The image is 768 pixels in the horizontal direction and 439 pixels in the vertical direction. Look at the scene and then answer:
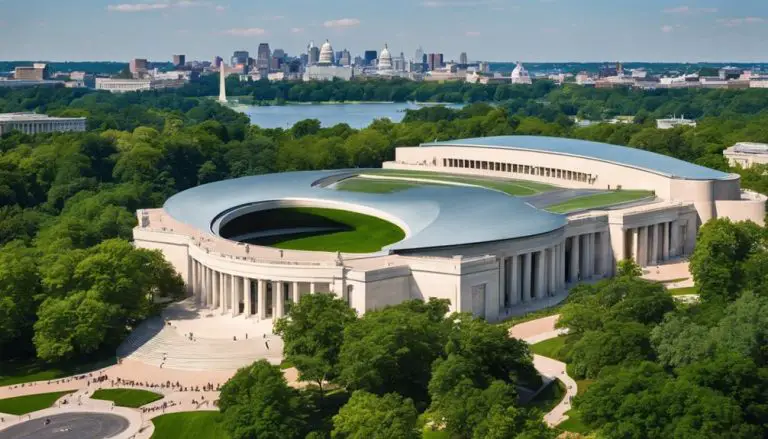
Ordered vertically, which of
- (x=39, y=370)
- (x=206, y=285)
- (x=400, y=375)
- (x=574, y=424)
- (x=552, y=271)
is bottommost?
(x=39, y=370)

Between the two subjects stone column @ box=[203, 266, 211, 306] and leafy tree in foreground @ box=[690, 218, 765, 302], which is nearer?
leafy tree in foreground @ box=[690, 218, 765, 302]

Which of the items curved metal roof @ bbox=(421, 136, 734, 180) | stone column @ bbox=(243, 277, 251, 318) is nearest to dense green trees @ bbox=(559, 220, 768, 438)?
stone column @ bbox=(243, 277, 251, 318)

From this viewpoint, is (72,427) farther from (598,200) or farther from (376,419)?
(598,200)

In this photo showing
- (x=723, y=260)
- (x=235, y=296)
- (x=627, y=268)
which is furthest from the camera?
(x=627, y=268)

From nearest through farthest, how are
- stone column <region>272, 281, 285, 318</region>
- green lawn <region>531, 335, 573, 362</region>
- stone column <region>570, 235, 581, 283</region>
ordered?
green lawn <region>531, 335, 573, 362</region>
stone column <region>272, 281, 285, 318</region>
stone column <region>570, 235, 581, 283</region>

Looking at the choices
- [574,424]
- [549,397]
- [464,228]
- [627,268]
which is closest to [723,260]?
[627,268]

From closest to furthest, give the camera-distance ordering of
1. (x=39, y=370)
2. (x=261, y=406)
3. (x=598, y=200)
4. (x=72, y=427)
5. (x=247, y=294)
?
(x=261, y=406) < (x=72, y=427) < (x=39, y=370) < (x=247, y=294) < (x=598, y=200)

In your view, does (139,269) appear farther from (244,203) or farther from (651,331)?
(651,331)

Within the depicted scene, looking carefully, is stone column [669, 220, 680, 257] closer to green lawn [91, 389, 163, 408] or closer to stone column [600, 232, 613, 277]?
stone column [600, 232, 613, 277]
